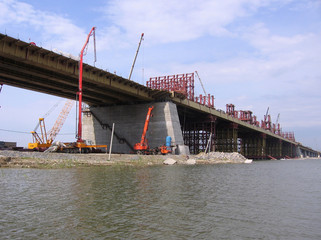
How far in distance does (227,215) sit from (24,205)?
27.8 feet

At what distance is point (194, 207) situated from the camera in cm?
1358

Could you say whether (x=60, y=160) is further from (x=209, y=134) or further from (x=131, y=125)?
(x=209, y=134)

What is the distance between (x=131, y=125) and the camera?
67.8 metres

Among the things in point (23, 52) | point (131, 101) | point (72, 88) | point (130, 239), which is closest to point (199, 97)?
point (131, 101)

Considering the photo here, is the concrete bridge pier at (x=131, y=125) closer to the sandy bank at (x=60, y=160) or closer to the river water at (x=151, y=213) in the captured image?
the sandy bank at (x=60, y=160)

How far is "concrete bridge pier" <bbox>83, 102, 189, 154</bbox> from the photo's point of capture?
208 ft

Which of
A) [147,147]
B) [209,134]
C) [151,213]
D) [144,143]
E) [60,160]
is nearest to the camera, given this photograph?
[151,213]

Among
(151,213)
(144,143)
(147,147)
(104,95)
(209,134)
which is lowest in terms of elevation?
(151,213)

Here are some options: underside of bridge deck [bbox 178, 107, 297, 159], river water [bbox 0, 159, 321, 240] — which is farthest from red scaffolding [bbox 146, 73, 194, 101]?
river water [bbox 0, 159, 321, 240]

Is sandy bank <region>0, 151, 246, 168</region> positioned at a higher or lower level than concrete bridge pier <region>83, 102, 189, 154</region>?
lower

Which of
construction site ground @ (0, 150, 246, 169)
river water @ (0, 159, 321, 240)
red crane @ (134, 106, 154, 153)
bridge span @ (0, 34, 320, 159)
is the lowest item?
river water @ (0, 159, 321, 240)

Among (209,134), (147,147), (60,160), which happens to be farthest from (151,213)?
(209,134)

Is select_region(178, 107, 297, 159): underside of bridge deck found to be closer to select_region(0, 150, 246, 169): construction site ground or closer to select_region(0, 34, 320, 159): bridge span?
select_region(0, 34, 320, 159): bridge span

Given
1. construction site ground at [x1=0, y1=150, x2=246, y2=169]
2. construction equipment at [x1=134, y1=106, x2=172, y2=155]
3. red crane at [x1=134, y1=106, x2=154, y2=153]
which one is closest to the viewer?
construction site ground at [x1=0, y1=150, x2=246, y2=169]
